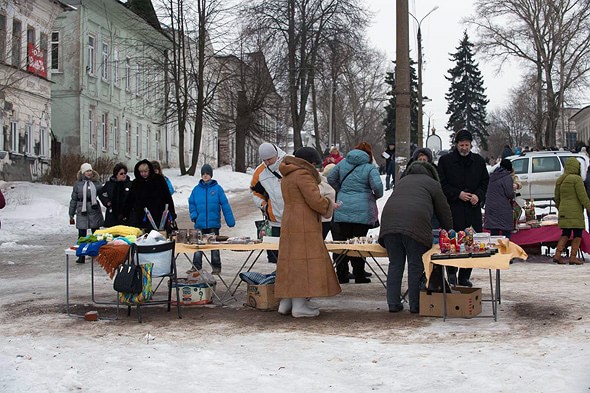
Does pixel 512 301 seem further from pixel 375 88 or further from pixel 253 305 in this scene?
pixel 375 88

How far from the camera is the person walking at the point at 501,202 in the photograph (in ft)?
47.6

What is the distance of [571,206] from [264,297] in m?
6.63

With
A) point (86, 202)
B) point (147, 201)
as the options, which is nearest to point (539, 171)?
point (86, 202)

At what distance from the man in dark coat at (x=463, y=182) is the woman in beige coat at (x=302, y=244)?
2040 mm

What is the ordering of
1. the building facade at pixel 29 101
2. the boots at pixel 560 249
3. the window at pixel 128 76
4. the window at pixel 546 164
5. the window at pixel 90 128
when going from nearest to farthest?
the boots at pixel 560 249 < the window at pixel 546 164 < the building facade at pixel 29 101 < the window at pixel 90 128 < the window at pixel 128 76

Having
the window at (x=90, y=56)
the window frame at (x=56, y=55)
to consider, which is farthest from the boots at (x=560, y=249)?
the window frame at (x=56, y=55)

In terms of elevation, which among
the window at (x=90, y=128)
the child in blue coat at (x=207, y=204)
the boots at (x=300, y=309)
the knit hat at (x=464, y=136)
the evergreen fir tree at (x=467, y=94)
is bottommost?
the boots at (x=300, y=309)

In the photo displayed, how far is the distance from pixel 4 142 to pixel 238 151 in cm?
2153

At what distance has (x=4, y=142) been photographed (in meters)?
31.2

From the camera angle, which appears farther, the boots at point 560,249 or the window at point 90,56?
the window at point 90,56

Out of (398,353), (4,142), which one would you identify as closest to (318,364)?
→ (398,353)

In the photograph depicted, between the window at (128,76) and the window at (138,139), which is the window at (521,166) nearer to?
the window at (128,76)

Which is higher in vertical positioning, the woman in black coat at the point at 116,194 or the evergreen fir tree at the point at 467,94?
the evergreen fir tree at the point at 467,94

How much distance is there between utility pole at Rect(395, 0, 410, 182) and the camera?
13.8 metres
